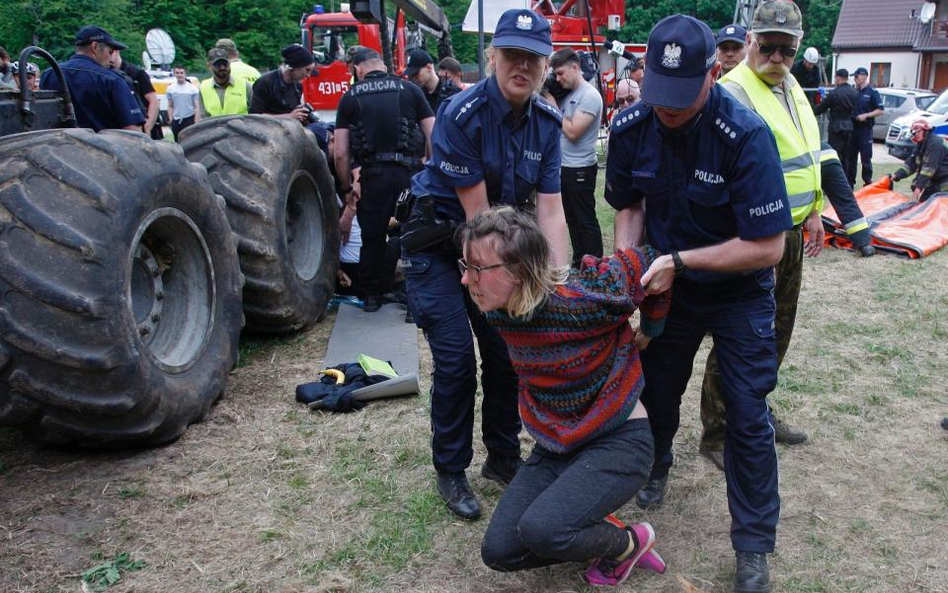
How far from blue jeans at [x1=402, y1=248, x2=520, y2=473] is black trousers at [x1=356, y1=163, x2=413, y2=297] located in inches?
108

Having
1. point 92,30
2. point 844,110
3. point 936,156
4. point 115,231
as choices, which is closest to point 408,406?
point 115,231

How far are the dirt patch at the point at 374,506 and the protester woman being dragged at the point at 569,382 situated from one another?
0.28 metres

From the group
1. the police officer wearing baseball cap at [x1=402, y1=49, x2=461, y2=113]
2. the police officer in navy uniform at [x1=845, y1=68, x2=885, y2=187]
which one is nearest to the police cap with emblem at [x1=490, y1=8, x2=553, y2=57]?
the police officer wearing baseball cap at [x1=402, y1=49, x2=461, y2=113]

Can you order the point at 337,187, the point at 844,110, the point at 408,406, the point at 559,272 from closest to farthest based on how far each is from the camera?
the point at 559,272 < the point at 408,406 < the point at 337,187 < the point at 844,110

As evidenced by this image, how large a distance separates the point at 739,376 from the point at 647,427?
14.5 inches

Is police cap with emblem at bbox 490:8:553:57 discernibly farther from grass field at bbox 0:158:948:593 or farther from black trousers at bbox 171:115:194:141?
black trousers at bbox 171:115:194:141

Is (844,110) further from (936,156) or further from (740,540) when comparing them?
(740,540)

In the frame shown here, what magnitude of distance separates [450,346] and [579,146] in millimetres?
3835

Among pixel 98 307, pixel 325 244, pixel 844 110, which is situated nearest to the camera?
pixel 98 307

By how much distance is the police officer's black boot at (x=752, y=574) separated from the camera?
2846mm

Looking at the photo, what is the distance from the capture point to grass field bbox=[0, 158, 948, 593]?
9.75 feet

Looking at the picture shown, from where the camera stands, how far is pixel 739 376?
2.91 meters

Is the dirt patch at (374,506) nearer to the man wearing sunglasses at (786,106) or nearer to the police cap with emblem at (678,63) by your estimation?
the man wearing sunglasses at (786,106)

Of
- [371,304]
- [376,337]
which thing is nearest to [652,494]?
[376,337]
